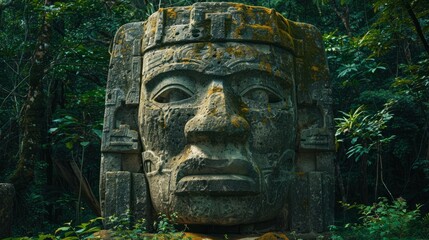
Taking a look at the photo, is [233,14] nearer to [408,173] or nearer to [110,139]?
[110,139]

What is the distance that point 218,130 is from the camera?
208 inches

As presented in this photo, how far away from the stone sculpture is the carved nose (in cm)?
1

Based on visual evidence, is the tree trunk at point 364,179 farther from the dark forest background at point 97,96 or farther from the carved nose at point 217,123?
the carved nose at point 217,123

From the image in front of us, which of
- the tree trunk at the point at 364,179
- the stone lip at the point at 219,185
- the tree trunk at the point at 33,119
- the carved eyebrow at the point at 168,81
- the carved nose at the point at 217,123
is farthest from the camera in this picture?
the tree trunk at the point at 364,179

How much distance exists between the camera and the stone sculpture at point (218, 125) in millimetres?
5355

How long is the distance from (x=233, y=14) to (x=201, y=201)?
2002 mm

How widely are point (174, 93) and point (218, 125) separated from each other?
0.73m

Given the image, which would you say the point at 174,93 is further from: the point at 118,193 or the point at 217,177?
the point at 118,193

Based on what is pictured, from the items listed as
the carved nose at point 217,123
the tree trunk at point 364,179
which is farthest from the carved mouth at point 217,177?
the tree trunk at point 364,179

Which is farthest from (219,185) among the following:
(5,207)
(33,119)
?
(33,119)

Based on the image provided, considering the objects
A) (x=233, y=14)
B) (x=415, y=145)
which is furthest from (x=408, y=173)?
(x=233, y=14)

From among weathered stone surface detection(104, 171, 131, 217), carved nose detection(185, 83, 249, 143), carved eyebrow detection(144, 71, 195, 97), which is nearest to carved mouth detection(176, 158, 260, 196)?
carved nose detection(185, 83, 249, 143)

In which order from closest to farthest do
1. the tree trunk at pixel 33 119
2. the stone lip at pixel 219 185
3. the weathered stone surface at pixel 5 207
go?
the stone lip at pixel 219 185
the weathered stone surface at pixel 5 207
the tree trunk at pixel 33 119

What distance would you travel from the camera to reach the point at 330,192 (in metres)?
6.04
